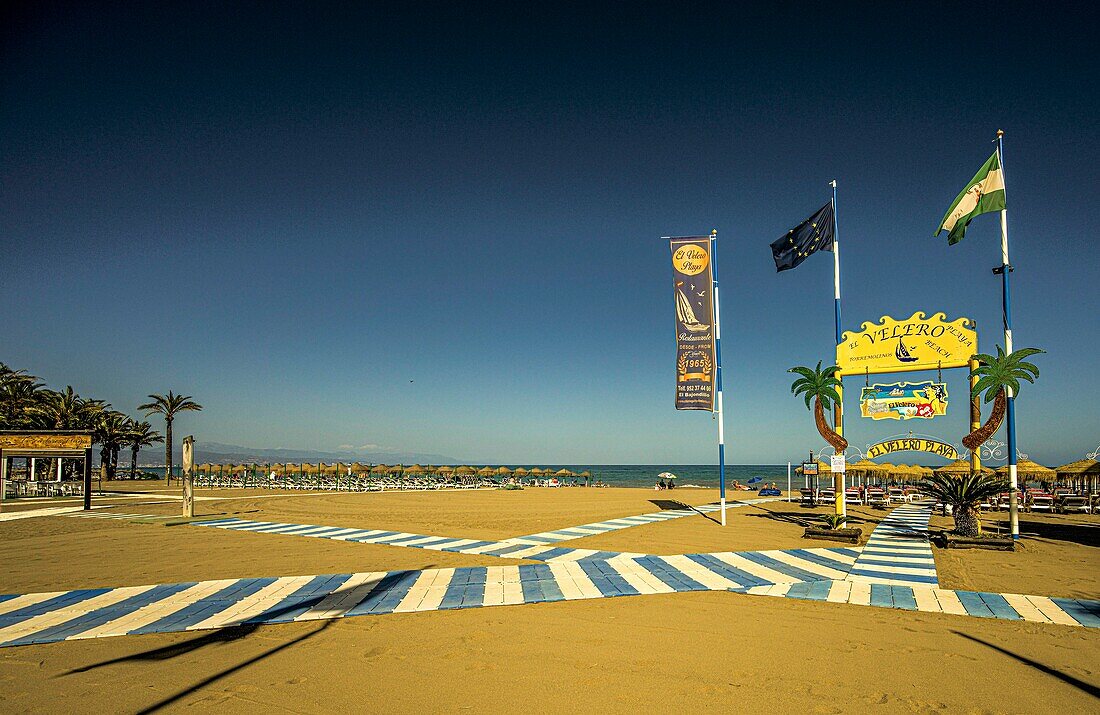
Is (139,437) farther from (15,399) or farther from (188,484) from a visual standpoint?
(188,484)

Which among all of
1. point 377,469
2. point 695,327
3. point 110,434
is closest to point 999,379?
point 695,327

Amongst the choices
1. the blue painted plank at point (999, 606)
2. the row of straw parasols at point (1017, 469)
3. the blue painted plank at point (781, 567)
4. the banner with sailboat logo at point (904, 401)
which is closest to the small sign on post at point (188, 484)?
the blue painted plank at point (781, 567)

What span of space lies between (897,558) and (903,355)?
848cm

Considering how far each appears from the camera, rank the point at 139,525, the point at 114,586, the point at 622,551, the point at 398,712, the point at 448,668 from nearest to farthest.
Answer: the point at 398,712, the point at 448,668, the point at 114,586, the point at 622,551, the point at 139,525

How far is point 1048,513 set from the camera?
22438 mm

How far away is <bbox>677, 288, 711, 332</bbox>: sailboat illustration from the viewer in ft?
50.4

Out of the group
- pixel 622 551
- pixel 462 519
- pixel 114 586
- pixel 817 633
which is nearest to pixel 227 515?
pixel 462 519

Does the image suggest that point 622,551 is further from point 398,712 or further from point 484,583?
point 398,712

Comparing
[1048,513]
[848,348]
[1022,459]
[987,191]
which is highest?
[987,191]

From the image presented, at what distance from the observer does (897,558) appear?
10680 mm

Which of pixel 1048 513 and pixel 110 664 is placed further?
pixel 1048 513

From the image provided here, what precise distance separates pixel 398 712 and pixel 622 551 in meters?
7.56

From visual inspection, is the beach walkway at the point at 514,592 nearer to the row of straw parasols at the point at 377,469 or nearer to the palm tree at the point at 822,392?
the palm tree at the point at 822,392

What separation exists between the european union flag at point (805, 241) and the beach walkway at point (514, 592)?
8549 mm
